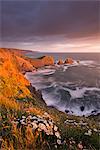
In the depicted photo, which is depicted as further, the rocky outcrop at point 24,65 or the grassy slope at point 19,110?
the rocky outcrop at point 24,65

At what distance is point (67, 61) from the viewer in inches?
60.0

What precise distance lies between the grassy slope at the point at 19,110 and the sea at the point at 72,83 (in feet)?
0.13

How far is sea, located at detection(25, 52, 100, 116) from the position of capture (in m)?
1.48

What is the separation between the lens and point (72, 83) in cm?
152

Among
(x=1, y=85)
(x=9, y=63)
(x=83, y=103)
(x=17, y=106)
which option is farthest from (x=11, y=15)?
(x=83, y=103)

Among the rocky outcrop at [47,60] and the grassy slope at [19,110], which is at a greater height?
the rocky outcrop at [47,60]

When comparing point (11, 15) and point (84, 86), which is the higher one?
point (11, 15)

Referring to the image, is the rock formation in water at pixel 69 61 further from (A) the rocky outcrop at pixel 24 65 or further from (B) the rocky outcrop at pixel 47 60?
(A) the rocky outcrop at pixel 24 65

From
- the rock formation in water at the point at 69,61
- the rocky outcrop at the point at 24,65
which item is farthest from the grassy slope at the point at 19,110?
the rock formation in water at the point at 69,61

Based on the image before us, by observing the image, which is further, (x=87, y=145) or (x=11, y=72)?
(x=11, y=72)

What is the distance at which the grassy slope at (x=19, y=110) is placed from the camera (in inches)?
57.8

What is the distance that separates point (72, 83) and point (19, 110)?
0.31m

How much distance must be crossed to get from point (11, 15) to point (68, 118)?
0.62 metres

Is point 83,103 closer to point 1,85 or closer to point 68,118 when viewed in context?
point 68,118
